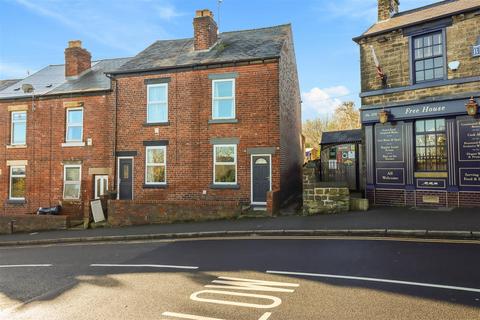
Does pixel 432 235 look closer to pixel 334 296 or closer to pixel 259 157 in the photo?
pixel 334 296

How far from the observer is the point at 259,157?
15453 mm

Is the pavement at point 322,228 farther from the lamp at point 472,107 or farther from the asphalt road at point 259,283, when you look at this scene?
the lamp at point 472,107

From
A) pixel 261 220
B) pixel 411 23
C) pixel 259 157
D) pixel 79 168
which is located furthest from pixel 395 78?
pixel 79 168

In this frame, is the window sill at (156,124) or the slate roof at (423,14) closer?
the slate roof at (423,14)

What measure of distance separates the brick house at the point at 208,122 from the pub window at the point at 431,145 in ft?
17.4

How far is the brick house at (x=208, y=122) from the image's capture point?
607 inches

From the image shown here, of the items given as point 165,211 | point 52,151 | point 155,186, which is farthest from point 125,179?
point 52,151

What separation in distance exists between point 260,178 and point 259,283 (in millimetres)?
9438

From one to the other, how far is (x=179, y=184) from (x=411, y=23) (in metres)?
11.2

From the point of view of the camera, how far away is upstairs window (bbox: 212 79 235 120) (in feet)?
52.6

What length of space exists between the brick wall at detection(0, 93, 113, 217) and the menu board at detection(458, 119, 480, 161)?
14.7m

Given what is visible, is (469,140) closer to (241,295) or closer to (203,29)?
(241,295)

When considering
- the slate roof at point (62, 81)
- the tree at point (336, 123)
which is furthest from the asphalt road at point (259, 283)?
the tree at point (336, 123)

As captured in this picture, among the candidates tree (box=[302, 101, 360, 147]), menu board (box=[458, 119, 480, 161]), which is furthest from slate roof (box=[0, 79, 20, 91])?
tree (box=[302, 101, 360, 147])
